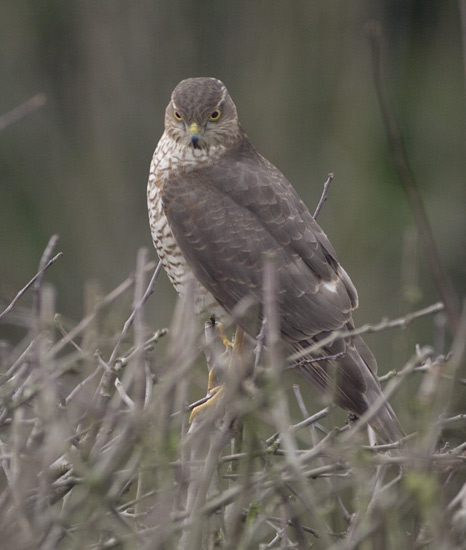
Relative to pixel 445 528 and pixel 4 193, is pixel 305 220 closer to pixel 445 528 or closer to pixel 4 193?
pixel 445 528

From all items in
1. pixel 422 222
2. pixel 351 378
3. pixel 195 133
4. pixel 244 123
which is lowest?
pixel 244 123

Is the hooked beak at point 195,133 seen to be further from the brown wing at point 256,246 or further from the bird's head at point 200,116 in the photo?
the brown wing at point 256,246

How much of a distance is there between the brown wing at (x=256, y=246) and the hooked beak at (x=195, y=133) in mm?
165

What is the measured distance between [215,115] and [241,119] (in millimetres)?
7123

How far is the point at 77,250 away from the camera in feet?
42.7

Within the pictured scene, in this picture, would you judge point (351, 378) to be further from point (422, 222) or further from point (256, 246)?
point (422, 222)

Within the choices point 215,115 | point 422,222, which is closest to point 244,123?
point 215,115

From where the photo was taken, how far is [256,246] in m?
4.73

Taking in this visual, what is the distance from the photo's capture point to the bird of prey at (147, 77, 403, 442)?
4664 mm

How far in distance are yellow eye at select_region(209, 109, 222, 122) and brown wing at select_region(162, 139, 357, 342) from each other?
334 mm

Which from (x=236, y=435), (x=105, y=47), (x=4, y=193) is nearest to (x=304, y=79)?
(x=105, y=47)

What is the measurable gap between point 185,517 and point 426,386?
31.1 inches

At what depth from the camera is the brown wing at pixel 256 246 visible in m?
4.67

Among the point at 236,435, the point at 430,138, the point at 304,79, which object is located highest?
the point at 236,435
